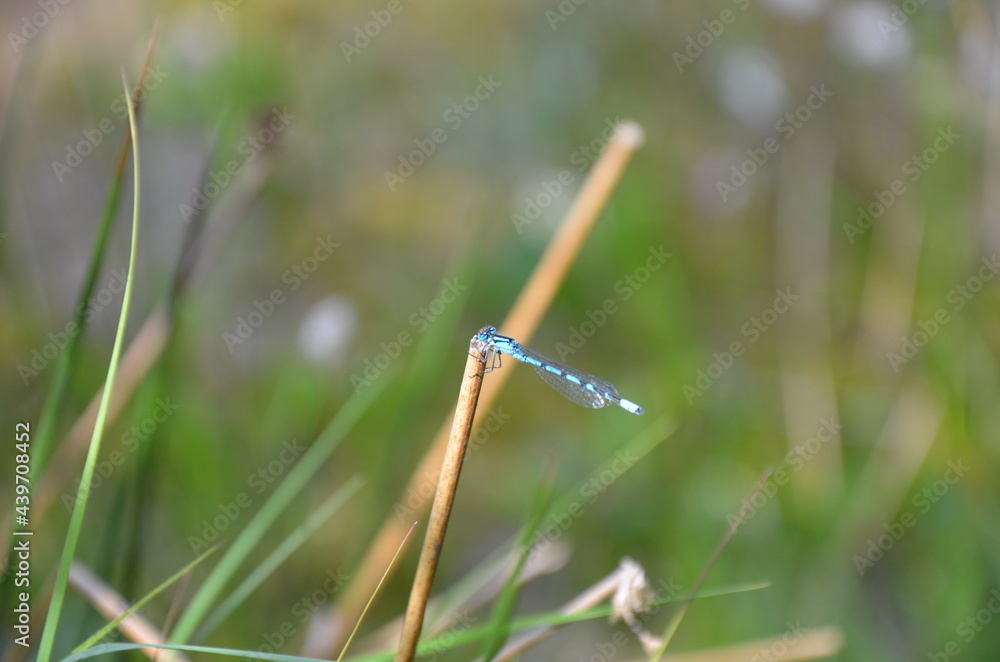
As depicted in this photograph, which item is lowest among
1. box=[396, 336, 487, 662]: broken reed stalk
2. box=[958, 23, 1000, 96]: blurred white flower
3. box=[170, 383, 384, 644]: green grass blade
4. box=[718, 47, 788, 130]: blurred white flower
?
box=[170, 383, 384, 644]: green grass blade

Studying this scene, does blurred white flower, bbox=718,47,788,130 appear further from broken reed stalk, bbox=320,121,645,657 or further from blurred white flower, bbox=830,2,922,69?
broken reed stalk, bbox=320,121,645,657

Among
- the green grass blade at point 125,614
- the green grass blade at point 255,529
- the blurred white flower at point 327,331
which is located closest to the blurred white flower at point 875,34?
the blurred white flower at point 327,331

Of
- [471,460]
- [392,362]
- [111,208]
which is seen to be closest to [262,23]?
[392,362]

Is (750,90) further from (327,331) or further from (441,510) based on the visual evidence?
(441,510)

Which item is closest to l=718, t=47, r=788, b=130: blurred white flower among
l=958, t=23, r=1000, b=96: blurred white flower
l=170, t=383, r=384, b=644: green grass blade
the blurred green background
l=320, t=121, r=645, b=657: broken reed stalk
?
the blurred green background

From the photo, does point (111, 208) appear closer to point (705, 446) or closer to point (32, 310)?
point (32, 310)

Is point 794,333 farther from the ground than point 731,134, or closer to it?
closer to it

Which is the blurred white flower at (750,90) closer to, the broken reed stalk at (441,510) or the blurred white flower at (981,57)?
the blurred white flower at (981,57)
